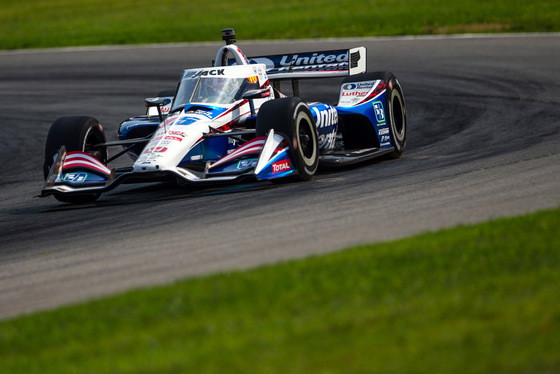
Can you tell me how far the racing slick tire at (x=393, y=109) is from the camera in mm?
12688

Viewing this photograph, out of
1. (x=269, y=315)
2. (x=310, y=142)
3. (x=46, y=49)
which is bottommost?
(x=46, y=49)

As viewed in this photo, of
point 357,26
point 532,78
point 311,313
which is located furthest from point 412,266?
point 357,26

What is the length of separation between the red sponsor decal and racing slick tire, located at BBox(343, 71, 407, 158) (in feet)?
9.22

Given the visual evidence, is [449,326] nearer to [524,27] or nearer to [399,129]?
[399,129]

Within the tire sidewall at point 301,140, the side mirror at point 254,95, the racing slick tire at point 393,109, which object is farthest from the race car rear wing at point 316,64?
the tire sidewall at point 301,140

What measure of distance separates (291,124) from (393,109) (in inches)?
126

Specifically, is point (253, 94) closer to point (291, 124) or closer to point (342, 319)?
point (291, 124)

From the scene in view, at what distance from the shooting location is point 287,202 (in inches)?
364

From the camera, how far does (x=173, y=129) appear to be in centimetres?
1055

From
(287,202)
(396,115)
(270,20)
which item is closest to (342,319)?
(287,202)

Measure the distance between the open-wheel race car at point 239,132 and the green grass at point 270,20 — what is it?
48.3 ft

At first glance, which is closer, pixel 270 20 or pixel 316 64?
pixel 316 64

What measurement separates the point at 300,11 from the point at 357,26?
5.66 m

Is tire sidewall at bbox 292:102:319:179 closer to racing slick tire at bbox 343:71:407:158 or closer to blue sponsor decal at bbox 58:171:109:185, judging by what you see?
racing slick tire at bbox 343:71:407:158
